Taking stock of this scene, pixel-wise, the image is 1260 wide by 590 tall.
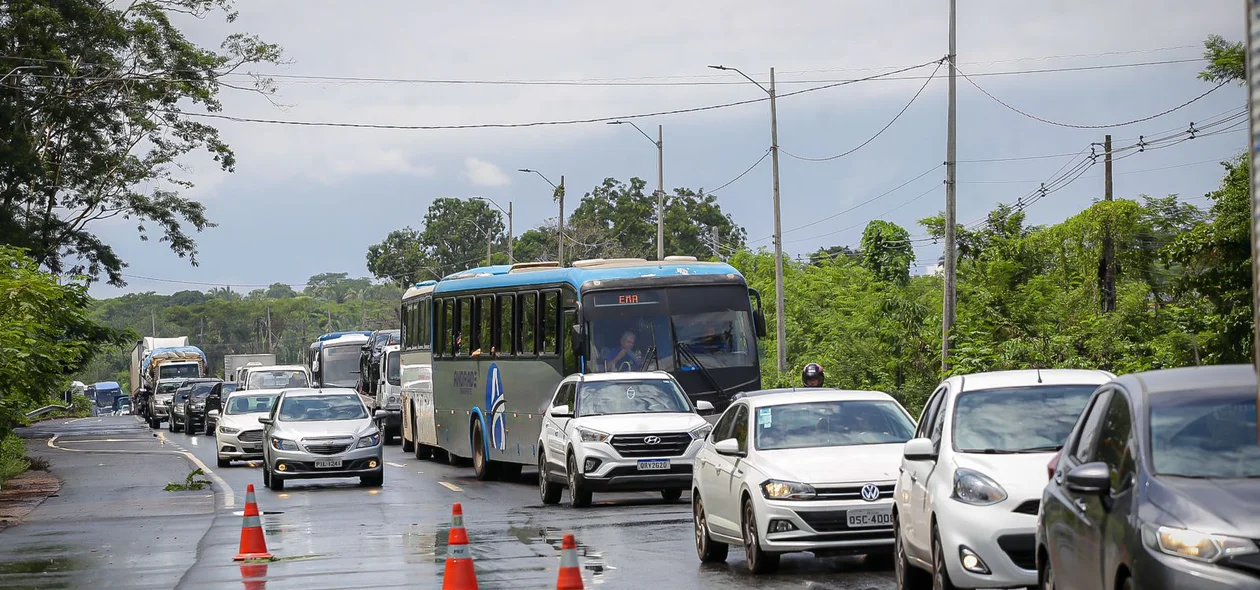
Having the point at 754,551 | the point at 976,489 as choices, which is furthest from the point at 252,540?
the point at 976,489

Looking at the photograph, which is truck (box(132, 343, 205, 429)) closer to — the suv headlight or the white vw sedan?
the suv headlight

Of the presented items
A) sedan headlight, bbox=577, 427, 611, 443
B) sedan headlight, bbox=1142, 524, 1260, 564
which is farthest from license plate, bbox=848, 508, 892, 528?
sedan headlight, bbox=577, 427, 611, 443

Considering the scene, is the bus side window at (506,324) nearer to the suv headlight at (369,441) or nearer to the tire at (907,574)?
the suv headlight at (369,441)

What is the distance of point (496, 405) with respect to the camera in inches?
1133

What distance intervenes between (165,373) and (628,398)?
60573 mm

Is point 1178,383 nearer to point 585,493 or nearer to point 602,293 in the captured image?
point 585,493

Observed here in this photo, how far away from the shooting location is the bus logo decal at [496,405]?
1118 inches

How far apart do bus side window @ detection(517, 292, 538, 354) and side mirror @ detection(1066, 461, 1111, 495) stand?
1976 centimetres

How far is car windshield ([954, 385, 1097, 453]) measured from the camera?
1105 cm

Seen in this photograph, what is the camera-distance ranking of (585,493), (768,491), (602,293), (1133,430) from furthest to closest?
(602,293) < (585,493) < (768,491) < (1133,430)

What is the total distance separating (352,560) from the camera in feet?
51.8

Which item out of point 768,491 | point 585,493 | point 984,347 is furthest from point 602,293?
point 768,491

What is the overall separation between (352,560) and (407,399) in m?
23.4

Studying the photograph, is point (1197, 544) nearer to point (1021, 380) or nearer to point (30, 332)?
point (1021, 380)
